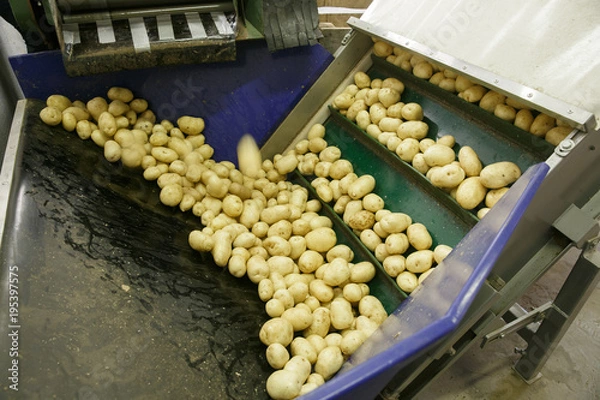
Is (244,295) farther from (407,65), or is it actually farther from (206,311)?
(407,65)

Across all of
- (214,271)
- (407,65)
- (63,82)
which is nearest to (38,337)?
(214,271)

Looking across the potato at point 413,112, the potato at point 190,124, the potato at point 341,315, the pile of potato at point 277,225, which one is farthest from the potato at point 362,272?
the potato at point 190,124

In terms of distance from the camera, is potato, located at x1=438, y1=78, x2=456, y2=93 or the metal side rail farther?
potato, located at x1=438, y1=78, x2=456, y2=93

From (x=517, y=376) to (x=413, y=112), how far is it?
1593 mm

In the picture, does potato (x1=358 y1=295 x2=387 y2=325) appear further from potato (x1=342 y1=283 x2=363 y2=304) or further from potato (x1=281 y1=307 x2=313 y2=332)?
potato (x1=281 y1=307 x2=313 y2=332)

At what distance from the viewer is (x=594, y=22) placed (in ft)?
4.75

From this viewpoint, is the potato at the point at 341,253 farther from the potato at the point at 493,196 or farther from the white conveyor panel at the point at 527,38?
the white conveyor panel at the point at 527,38

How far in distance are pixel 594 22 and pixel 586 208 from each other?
26.3 inches

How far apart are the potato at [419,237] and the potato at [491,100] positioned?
0.56 meters

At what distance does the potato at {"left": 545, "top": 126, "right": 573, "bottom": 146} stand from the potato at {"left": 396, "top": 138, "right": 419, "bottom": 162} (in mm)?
516

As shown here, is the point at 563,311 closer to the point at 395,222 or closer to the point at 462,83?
the point at 395,222

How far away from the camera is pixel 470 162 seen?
5.36ft

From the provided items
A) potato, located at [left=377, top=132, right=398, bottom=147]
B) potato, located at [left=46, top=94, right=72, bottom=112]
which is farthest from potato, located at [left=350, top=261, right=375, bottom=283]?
potato, located at [left=46, top=94, right=72, bottom=112]

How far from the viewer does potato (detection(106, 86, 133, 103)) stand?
81.7 inches
